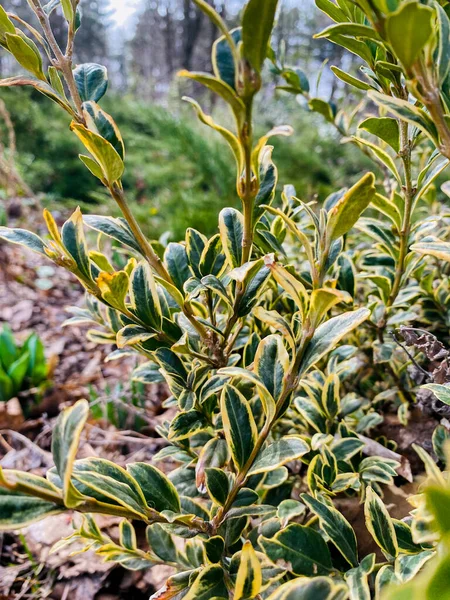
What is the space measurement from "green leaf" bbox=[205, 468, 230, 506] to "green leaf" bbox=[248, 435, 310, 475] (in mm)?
55

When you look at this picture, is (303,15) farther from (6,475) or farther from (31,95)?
(6,475)

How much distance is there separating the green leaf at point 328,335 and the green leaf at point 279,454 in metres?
0.08

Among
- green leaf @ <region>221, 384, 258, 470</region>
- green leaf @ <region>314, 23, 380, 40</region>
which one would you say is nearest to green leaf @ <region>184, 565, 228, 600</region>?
green leaf @ <region>221, 384, 258, 470</region>

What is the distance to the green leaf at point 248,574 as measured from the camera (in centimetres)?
36

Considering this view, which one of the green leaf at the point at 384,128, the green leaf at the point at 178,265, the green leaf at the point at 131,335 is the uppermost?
the green leaf at the point at 384,128

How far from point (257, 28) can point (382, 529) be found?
0.52 meters

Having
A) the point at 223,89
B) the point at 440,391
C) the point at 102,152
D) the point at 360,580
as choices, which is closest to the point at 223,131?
the point at 223,89

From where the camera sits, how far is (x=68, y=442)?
0.33 metres

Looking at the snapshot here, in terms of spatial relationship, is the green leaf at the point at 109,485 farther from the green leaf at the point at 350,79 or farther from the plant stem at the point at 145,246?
the green leaf at the point at 350,79

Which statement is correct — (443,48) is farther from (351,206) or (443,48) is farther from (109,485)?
(109,485)

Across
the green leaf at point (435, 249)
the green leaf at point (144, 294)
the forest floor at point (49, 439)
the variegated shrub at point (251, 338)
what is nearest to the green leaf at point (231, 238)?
the variegated shrub at point (251, 338)

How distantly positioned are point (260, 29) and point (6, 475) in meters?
0.38

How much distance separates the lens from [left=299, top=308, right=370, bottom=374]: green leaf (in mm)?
433

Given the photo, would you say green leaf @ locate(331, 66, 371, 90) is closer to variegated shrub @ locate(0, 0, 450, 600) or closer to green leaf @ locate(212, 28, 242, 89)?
variegated shrub @ locate(0, 0, 450, 600)
